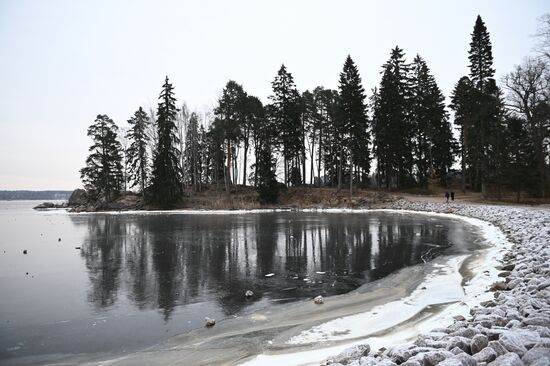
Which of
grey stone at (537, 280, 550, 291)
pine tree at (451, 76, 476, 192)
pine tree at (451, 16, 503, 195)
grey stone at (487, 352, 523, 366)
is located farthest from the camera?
pine tree at (451, 76, 476, 192)

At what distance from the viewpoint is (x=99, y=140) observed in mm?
53938

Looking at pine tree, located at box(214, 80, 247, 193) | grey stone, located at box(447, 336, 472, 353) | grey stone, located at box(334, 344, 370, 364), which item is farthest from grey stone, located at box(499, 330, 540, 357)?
pine tree, located at box(214, 80, 247, 193)

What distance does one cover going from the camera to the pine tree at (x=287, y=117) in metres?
49.3

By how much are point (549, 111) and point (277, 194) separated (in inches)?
1108

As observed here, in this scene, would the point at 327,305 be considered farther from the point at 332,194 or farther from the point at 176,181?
the point at 176,181

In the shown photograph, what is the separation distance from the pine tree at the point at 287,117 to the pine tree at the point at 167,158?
14020mm

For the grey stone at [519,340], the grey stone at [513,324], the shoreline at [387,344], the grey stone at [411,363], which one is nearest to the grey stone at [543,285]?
the shoreline at [387,344]

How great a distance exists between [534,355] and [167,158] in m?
47.1

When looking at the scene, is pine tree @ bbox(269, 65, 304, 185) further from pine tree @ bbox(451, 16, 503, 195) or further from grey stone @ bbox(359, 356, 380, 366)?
grey stone @ bbox(359, 356, 380, 366)

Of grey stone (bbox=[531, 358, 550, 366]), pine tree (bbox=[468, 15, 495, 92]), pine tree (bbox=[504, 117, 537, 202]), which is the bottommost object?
grey stone (bbox=[531, 358, 550, 366])

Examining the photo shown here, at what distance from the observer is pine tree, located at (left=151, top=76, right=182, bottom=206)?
45.5 meters

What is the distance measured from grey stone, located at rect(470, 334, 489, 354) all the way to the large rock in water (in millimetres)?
59797

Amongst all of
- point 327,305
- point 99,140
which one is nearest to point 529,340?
point 327,305

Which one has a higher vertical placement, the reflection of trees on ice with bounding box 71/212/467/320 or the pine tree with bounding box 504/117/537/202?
the pine tree with bounding box 504/117/537/202
